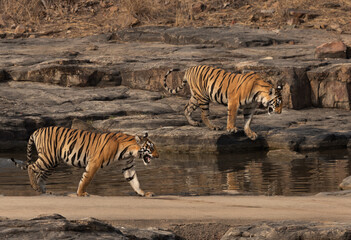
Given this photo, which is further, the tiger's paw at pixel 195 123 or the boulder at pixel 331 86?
the boulder at pixel 331 86

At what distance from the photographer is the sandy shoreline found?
17.2 feet

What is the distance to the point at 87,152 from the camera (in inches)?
290

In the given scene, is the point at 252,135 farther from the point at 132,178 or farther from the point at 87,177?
the point at 87,177

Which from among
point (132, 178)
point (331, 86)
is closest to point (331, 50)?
point (331, 86)

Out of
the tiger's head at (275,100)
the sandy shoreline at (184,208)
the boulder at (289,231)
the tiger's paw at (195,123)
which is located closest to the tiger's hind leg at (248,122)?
the tiger's head at (275,100)

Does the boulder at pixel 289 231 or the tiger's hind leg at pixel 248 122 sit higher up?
the boulder at pixel 289 231

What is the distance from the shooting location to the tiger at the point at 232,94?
10867mm

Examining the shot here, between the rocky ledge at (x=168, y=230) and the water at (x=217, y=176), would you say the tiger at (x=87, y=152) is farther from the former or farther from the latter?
the rocky ledge at (x=168, y=230)

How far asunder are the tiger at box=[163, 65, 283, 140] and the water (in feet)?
2.20

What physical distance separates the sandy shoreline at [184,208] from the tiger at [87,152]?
87 cm

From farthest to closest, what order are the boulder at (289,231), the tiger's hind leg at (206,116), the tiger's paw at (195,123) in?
the tiger's paw at (195,123) → the tiger's hind leg at (206,116) → the boulder at (289,231)

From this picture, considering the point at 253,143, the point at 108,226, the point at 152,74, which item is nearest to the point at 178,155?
the point at 253,143

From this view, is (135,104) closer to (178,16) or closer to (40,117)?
(40,117)

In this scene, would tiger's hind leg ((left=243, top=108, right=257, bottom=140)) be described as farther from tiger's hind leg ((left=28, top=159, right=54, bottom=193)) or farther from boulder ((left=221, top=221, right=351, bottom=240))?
boulder ((left=221, top=221, right=351, bottom=240))
